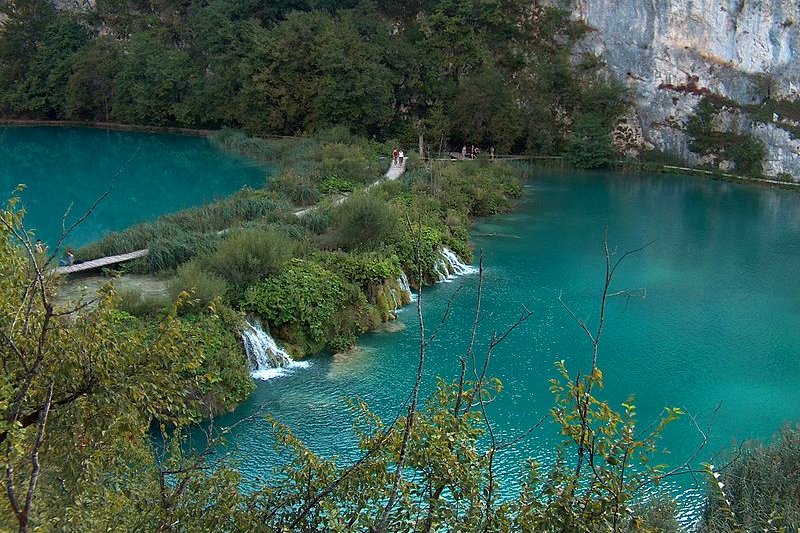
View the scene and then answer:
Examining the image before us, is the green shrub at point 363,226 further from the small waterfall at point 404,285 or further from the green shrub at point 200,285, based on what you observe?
the green shrub at point 200,285

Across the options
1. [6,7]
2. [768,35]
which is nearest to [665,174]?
[768,35]

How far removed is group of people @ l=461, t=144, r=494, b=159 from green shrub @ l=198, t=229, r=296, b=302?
73.6 feet

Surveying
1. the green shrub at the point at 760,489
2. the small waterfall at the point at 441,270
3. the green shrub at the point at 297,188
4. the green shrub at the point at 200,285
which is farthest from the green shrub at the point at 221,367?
the green shrub at the point at 297,188

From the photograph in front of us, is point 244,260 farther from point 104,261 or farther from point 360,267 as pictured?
point 104,261

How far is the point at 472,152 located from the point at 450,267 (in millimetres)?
18941

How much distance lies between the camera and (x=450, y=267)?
2228cm

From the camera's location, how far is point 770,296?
21312 millimetres

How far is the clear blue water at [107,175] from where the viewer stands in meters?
27.0

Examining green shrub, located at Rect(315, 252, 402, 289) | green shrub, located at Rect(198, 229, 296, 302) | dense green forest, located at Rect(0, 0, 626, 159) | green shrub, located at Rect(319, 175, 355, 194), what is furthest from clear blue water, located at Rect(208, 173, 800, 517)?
dense green forest, located at Rect(0, 0, 626, 159)

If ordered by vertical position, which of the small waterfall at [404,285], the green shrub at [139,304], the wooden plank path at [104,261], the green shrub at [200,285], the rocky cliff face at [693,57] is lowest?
the small waterfall at [404,285]

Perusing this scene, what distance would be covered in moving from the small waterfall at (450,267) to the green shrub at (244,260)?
548 cm

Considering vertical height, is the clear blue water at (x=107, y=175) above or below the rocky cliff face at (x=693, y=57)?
below

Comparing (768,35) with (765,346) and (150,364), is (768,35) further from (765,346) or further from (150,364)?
(150,364)

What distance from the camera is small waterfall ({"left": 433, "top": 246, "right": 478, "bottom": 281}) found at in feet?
71.1
